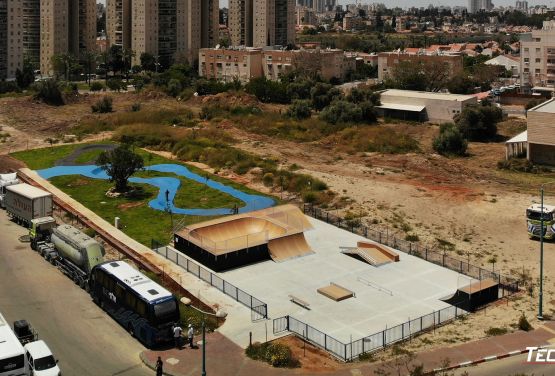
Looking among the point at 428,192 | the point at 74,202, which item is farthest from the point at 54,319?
the point at 428,192

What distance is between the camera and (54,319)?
27219 mm

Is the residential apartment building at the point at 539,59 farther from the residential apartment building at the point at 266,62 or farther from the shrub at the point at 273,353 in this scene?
the shrub at the point at 273,353

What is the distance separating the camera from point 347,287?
30609 millimetres

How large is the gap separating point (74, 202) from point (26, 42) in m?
93.0

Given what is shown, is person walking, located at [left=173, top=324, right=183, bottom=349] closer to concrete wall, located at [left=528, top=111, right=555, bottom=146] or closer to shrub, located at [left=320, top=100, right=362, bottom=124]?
concrete wall, located at [left=528, top=111, right=555, bottom=146]

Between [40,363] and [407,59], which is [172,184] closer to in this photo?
[40,363]

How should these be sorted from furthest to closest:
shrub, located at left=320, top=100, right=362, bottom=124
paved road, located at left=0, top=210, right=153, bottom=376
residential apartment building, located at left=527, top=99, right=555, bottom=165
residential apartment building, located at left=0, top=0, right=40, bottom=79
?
residential apartment building, located at left=0, top=0, right=40, bottom=79, shrub, located at left=320, top=100, right=362, bottom=124, residential apartment building, located at left=527, top=99, right=555, bottom=165, paved road, located at left=0, top=210, right=153, bottom=376

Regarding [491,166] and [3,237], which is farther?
[491,166]

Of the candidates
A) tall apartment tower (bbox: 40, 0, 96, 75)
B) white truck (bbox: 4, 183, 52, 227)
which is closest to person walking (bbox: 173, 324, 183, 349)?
white truck (bbox: 4, 183, 52, 227)

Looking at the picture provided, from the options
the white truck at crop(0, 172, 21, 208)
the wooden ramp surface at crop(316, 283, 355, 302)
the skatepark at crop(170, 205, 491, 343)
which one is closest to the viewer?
the skatepark at crop(170, 205, 491, 343)

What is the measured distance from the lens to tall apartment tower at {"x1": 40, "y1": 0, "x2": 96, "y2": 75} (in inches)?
4823

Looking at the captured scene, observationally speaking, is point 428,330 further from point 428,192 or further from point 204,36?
point 204,36

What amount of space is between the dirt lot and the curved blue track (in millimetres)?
5750

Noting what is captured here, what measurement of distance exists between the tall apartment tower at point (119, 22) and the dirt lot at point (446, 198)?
69617mm
